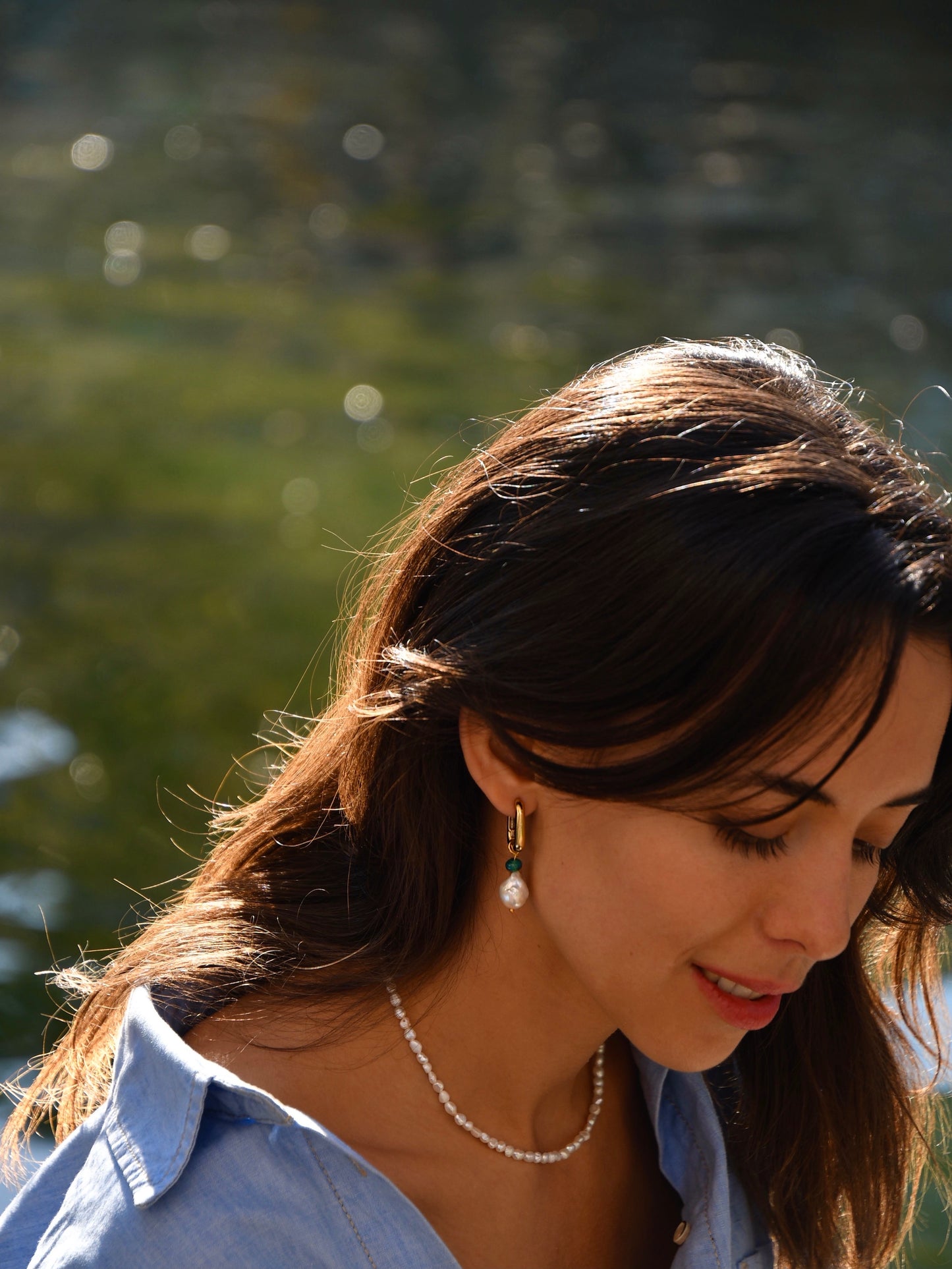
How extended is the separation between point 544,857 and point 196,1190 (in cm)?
44

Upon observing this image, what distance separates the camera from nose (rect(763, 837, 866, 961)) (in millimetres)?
Result: 1418

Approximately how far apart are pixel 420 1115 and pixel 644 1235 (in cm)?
39

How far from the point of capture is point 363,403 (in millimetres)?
7215

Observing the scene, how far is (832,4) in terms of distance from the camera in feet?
40.2

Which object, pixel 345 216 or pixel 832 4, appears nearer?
pixel 345 216

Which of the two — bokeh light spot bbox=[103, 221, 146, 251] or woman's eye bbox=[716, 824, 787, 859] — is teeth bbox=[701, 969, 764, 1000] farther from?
bokeh light spot bbox=[103, 221, 146, 251]

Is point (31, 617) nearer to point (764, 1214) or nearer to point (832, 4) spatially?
point (764, 1214)

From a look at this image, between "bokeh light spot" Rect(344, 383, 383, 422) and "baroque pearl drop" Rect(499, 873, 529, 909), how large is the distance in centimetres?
564

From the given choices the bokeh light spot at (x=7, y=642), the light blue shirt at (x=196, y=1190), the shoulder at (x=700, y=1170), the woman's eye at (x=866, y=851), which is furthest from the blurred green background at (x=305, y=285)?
the woman's eye at (x=866, y=851)

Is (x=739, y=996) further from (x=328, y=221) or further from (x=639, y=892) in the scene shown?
(x=328, y=221)

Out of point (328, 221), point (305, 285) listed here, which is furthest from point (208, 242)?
point (305, 285)

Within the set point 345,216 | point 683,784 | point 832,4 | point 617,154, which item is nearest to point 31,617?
point 683,784

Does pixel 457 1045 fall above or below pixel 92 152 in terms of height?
below

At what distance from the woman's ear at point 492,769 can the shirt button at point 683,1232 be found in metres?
0.54
